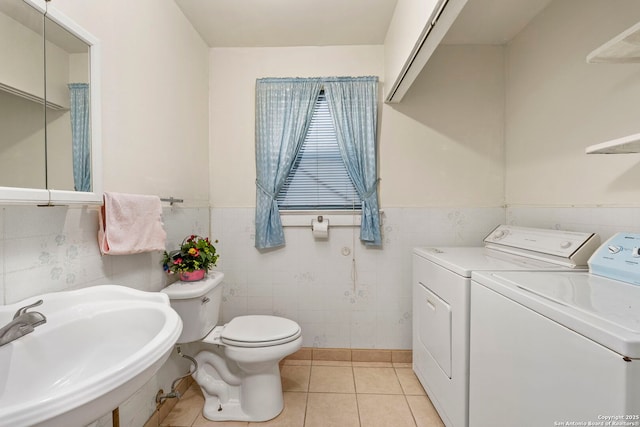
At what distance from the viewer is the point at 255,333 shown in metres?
1.57

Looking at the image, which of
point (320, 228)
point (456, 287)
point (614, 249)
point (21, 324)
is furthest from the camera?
point (320, 228)

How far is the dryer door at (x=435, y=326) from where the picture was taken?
1.37 m

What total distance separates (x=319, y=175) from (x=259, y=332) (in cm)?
119

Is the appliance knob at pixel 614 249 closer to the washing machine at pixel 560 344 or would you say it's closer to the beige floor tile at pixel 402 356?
the washing machine at pixel 560 344

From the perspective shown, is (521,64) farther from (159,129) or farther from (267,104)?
(159,129)

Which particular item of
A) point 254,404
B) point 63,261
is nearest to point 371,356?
point 254,404

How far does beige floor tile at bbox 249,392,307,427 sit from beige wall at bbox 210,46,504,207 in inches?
57.9

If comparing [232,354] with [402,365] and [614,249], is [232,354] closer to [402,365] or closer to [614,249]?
[402,365]

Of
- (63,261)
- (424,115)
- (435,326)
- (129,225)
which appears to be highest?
(424,115)

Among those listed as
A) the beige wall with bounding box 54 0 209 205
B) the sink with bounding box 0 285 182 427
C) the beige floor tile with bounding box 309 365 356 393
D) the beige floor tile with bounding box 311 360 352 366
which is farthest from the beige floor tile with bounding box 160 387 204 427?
the beige wall with bounding box 54 0 209 205

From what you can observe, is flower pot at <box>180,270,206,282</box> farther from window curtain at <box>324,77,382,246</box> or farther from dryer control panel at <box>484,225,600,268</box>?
dryer control panel at <box>484,225,600,268</box>

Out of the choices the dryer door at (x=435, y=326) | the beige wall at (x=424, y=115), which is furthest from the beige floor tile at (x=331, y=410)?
the beige wall at (x=424, y=115)

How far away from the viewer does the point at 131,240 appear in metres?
1.15

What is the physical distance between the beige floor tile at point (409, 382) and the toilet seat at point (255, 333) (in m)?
0.86
